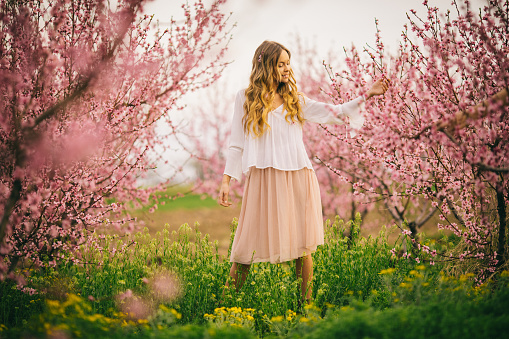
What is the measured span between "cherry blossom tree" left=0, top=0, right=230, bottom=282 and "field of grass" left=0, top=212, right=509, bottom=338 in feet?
1.50

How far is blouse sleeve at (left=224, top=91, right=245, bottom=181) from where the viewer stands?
325cm

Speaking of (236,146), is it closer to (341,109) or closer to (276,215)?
(276,215)

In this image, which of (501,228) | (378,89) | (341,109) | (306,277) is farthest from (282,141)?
(501,228)

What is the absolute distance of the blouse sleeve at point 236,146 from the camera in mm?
3254

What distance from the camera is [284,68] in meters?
3.21

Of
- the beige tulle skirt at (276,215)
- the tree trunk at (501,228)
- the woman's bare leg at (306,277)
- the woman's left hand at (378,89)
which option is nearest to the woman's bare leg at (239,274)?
the beige tulle skirt at (276,215)

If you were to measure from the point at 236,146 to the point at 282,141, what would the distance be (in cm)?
40

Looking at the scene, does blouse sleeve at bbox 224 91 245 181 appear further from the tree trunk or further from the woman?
the tree trunk

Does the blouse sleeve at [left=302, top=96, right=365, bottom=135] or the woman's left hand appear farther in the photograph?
the blouse sleeve at [left=302, top=96, right=365, bottom=135]

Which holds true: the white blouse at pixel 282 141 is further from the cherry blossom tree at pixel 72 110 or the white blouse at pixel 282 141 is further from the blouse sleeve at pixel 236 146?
the cherry blossom tree at pixel 72 110

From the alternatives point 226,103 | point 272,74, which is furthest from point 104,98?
point 226,103

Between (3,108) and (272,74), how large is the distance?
2.00 metres

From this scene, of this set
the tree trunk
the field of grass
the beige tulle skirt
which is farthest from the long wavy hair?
the tree trunk

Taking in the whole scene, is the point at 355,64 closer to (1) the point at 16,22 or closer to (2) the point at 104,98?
(2) the point at 104,98
